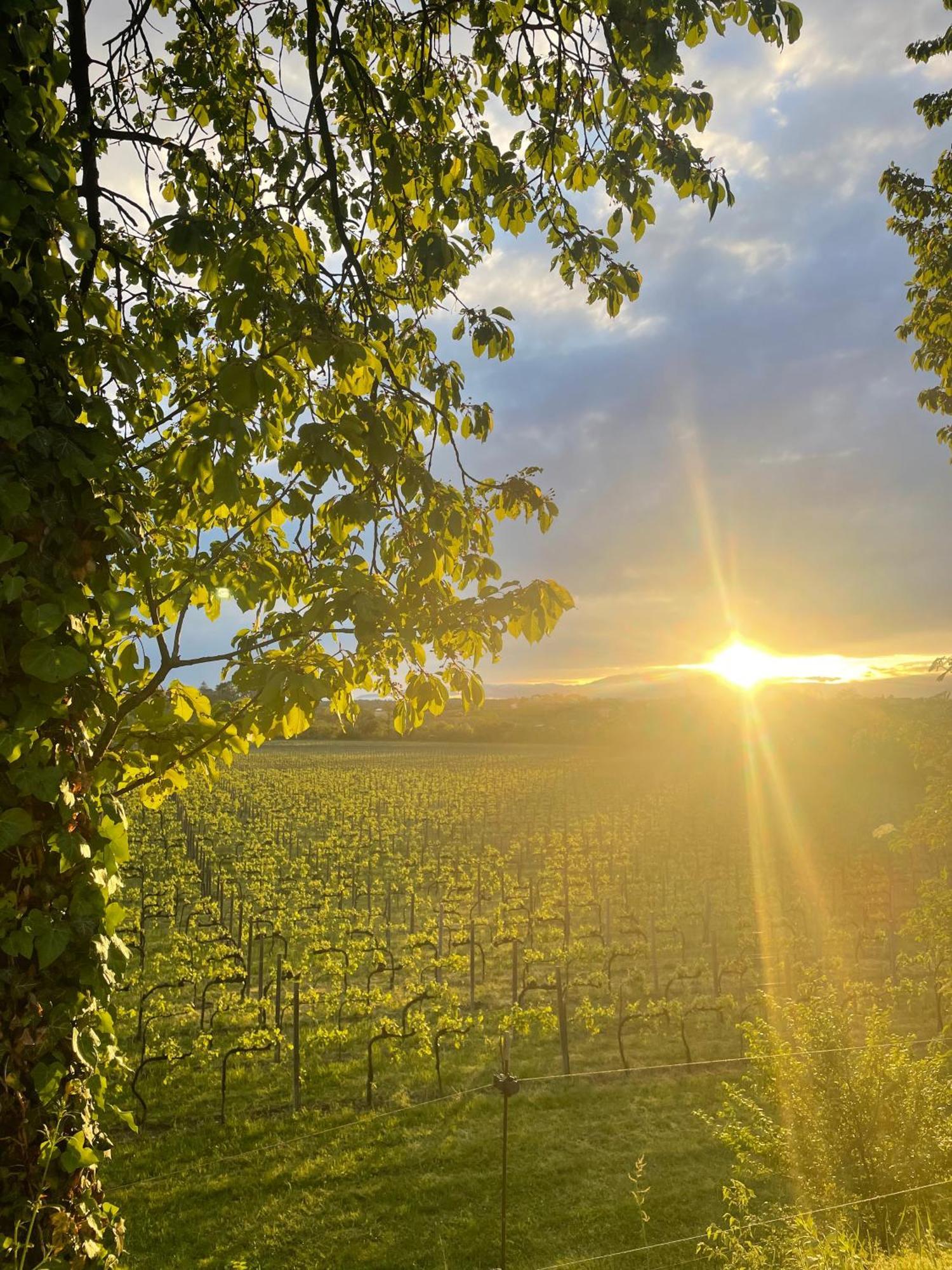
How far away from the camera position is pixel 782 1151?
680 cm

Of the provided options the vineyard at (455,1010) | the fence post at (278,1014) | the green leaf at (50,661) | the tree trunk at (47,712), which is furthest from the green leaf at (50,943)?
the fence post at (278,1014)

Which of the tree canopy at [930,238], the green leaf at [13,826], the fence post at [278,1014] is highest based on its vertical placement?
the tree canopy at [930,238]

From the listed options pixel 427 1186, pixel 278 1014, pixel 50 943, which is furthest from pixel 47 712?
pixel 278 1014

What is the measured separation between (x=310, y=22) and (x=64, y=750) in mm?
4524

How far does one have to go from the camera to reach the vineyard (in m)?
7.97

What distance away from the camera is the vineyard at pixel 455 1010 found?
7969 mm

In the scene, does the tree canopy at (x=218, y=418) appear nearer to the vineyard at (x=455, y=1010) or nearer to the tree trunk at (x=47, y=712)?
the tree trunk at (x=47, y=712)

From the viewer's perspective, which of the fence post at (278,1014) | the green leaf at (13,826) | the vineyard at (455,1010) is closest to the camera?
the green leaf at (13,826)

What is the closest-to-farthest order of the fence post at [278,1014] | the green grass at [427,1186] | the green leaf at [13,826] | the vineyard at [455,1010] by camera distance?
the green leaf at [13,826] → the green grass at [427,1186] → the vineyard at [455,1010] → the fence post at [278,1014]

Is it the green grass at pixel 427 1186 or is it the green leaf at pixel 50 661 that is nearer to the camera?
the green leaf at pixel 50 661

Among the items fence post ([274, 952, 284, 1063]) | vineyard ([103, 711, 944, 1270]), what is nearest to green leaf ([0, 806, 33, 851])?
vineyard ([103, 711, 944, 1270])

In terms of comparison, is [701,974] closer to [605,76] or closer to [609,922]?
[609,922]

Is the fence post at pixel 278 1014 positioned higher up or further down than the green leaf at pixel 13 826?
further down

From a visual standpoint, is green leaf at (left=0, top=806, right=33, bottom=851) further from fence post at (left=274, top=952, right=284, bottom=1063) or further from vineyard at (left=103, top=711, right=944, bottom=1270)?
fence post at (left=274, top=952, right=284, bottom=1063)
